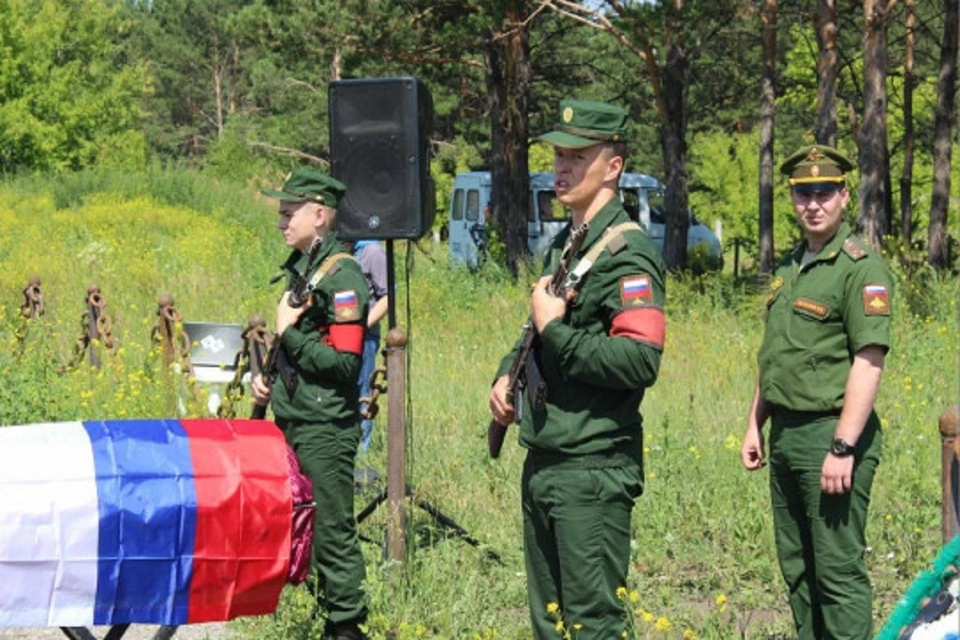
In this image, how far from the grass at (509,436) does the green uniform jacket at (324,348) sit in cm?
84

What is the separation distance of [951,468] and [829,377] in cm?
164

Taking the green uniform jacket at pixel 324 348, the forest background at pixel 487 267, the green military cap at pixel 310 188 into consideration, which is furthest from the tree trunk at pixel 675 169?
the green uniform jacket at pixel 324 348

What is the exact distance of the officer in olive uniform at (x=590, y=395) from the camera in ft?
14.8

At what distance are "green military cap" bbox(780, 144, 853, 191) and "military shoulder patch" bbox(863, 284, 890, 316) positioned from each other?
379mm

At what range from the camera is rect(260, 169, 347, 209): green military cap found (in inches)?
242

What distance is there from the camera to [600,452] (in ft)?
15.1

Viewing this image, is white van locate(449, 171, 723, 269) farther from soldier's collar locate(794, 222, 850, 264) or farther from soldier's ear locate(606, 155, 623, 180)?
soldier's ear locate(606, 155, 623, 180)

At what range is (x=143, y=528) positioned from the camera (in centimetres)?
462

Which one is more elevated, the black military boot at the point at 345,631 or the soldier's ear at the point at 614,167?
the soldier's ear at the point at 614,167

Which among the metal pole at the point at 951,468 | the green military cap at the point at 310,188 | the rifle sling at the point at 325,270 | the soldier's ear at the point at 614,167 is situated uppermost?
the soldier's ear at the point at 614,167

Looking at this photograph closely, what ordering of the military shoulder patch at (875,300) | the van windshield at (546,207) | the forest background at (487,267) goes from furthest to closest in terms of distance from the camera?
the van windshield at (546,207), the forest background at (487,267), the military shoulder patch at (875,300)

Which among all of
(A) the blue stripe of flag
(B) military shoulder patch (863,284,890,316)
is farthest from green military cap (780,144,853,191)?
(A) the blue stripe of flag

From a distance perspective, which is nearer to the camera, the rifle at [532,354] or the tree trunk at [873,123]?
the rifle at [532,354]

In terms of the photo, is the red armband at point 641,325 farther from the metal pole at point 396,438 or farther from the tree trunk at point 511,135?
the tree trunk at point 511,135
